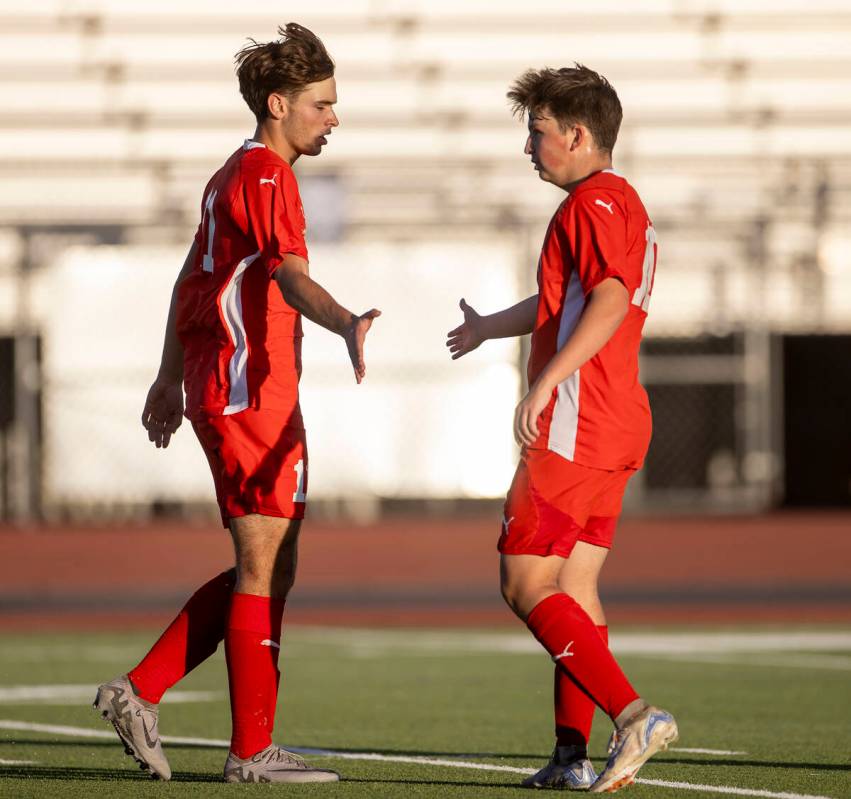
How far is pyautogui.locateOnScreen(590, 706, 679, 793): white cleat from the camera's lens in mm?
4281

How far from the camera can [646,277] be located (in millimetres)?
4723

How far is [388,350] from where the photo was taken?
48.8 ft

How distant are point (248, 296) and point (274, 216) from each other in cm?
24

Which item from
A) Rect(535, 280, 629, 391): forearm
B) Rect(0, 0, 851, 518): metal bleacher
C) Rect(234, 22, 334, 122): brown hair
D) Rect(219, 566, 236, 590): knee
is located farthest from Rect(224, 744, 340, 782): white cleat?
Rect(0, 0, 851, 518): metal bleacher

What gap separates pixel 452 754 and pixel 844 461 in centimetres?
1091

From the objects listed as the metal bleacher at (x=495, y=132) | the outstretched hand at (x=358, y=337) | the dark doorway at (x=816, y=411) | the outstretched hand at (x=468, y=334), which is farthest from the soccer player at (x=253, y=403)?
the dark doorway at (x=816, y=411)

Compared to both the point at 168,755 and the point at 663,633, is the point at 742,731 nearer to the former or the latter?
the point at 168,755

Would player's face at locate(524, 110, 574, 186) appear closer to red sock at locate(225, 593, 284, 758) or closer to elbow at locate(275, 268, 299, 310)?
elbow at locate(275, 268, 299, 310)

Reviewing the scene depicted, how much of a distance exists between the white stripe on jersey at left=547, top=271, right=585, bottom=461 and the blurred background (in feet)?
28.1

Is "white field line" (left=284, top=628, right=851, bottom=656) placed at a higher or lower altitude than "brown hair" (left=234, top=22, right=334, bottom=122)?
lower

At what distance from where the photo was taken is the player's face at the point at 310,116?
4922 millimetres

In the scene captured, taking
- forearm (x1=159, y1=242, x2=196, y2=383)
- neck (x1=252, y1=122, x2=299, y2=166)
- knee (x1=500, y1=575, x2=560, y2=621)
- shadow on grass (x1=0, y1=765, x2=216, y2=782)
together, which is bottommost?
shadow on grass (x1=0, y1=765, x2=216, y2=782)

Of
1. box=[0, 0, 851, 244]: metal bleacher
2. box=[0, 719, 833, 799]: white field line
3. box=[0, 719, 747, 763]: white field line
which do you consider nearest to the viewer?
box=[0, 719, 833, 799]: white field line

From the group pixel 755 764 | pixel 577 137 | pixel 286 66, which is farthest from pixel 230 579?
pixel 755 764
